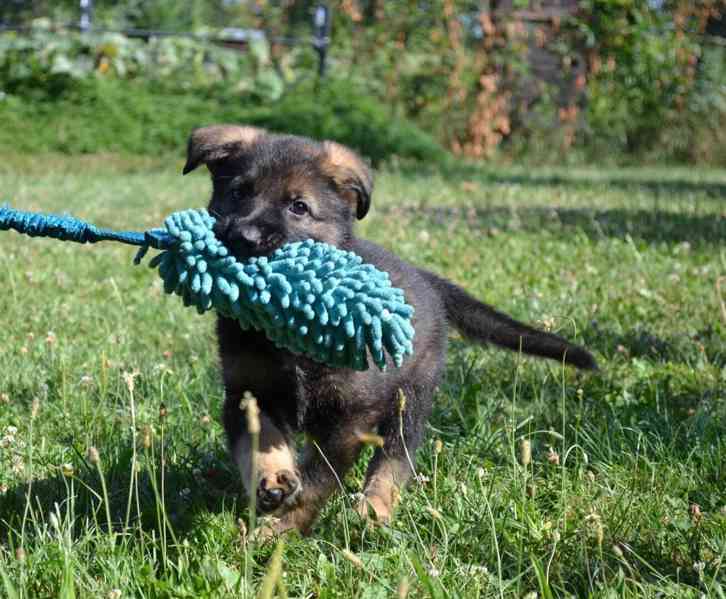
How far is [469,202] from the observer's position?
9.33 meters

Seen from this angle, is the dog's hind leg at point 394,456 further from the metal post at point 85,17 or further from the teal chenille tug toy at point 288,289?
the metal post at point 85,17

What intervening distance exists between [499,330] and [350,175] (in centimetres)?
84

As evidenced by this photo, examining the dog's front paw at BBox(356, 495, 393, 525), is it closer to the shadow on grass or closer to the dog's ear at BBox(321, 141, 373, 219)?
the dog's ear at BBox(321, 141, 373, 219)

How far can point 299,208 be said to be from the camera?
3004 mm

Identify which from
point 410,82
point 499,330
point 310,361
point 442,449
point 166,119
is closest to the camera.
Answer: point 310,361

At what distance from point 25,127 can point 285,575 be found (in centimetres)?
1318

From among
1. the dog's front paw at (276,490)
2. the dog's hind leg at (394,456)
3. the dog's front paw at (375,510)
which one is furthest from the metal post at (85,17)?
the dog's front paw at (276,490)

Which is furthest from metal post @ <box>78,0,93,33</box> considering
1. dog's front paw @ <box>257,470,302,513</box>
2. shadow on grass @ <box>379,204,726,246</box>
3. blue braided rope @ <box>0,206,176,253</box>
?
dog's front paw @ <box>257,470,302,513</box>

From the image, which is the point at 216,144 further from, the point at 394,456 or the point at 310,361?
the point at 394,456

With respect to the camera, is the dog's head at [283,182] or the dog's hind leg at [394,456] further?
the dog's head at [283,182]

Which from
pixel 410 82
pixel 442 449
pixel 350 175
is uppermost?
pixel 350 175

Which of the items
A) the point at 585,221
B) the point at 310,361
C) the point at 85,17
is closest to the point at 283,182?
the point at 310,361

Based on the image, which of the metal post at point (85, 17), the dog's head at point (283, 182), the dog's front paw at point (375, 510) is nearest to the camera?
the dog's front paw at point (375, 510)

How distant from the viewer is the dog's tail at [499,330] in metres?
3.29
